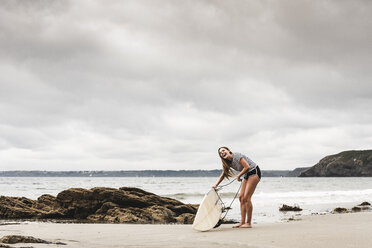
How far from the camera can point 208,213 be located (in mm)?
8094

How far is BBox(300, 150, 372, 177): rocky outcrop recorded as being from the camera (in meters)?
164

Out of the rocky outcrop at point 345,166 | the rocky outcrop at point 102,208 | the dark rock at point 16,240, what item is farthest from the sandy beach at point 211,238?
the rocky outcrop at point 345,166

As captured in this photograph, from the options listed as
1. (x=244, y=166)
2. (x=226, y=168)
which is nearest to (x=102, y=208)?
(x=226, y=168)

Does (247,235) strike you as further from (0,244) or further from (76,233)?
(0,244)

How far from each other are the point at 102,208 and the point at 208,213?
581 cm

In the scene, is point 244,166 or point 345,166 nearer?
point 244,166

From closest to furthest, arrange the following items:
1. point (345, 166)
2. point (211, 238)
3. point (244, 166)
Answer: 1. point (211, 238)
2. point (244, 166)
3. point (345, 166)

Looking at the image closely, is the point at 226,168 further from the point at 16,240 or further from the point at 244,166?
the point at 16,240

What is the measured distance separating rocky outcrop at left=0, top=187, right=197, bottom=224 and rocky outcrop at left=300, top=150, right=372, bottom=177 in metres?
166

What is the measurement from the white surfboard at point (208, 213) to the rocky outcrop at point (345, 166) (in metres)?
170

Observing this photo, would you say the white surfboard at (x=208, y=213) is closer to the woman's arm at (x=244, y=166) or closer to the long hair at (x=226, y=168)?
the long hair at (x=226, y=168)

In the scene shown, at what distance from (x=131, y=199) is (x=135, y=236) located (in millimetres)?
5963

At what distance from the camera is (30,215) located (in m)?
12.6

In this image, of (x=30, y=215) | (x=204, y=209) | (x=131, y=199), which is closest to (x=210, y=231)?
(x=204, y=209)
